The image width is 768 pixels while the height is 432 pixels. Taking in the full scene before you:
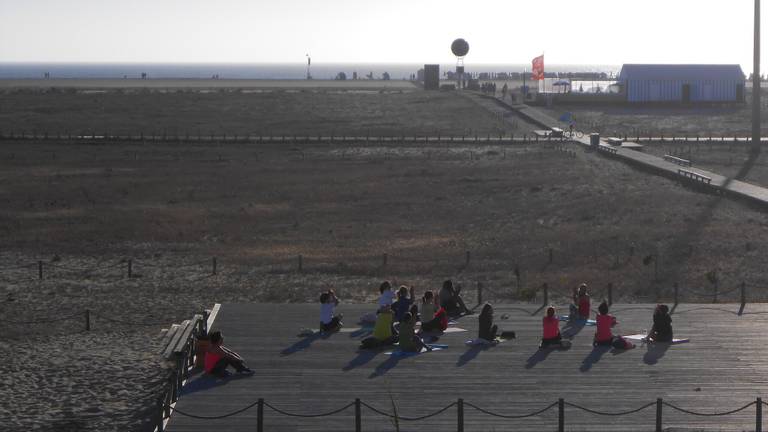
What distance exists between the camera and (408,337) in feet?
63.5

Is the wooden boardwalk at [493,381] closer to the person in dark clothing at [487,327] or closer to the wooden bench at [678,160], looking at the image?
the person in dark clothing at [487,327]

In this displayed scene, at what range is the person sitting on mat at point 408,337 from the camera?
19297mm

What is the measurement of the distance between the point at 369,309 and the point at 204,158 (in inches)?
1509

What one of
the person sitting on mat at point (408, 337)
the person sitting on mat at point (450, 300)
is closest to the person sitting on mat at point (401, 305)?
the person sitting on mat at point (450, 300)

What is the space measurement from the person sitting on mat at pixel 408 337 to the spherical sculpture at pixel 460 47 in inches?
4663

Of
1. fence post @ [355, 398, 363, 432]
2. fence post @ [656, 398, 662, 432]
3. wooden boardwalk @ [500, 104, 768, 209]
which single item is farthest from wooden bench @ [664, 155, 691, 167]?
fence post @ [355, 398, 363, 432]

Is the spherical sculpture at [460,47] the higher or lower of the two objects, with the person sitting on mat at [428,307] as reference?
higher

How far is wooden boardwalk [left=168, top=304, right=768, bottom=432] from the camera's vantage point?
15.8 m

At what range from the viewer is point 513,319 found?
22.2m

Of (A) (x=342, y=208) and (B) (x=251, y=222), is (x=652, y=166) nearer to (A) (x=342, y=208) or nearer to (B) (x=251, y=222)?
(A) (x=342, y=208)

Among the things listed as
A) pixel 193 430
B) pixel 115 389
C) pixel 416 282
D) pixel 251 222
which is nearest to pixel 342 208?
pixel 251 222

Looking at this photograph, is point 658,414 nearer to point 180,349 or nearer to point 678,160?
point 180,349

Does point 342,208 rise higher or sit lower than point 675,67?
lower

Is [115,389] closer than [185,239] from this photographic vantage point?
Yes
